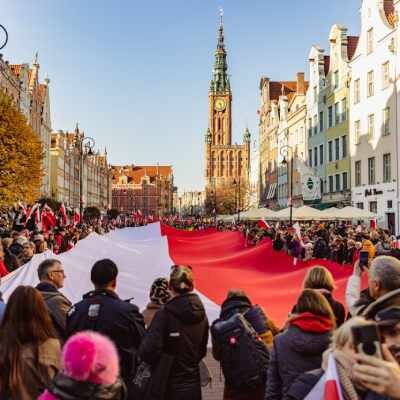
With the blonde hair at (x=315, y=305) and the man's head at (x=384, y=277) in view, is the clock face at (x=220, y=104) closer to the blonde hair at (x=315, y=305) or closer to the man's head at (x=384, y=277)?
the man's head at (x=384, y=277)

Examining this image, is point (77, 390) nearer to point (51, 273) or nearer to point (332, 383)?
point (332, 383)

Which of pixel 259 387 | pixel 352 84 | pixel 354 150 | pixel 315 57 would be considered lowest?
pixel 259 387

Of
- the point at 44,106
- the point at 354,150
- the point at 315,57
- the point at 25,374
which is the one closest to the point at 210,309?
the point at 25,374

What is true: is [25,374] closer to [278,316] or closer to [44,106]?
[278,316]

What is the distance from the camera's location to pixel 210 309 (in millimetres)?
7754

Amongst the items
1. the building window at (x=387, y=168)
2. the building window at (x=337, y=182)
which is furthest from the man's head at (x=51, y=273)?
the building window at (x=337, y=182)

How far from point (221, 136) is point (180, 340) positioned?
173 m

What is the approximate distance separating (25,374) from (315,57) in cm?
5358

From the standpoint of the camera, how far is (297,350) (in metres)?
4.22

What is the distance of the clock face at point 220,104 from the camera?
17600 cm

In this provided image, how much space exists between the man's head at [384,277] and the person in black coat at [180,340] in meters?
1.54

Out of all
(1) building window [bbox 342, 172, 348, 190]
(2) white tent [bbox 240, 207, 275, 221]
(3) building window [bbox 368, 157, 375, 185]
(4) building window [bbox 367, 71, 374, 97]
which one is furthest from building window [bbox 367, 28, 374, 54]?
(2) white tent [bbox 240, 207, 275, 221]

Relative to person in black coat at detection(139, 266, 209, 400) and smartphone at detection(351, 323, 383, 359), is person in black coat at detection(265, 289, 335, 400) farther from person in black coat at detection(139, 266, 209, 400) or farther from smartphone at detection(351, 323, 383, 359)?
smartphone at detection(351, 323, 383, 359)

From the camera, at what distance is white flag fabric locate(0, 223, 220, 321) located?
8.39 m
